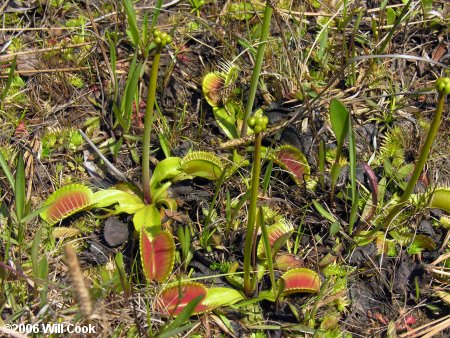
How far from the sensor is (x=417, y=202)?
9.69 ft

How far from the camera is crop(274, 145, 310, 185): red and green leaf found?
3023 mm

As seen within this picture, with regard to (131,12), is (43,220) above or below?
below

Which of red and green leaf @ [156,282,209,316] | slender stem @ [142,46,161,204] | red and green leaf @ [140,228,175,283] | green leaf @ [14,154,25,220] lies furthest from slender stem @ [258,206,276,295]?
green leaf @ [14,154,25,220]

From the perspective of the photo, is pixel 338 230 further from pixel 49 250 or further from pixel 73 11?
pixel 73 11

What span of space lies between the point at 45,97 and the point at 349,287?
2.06 meters

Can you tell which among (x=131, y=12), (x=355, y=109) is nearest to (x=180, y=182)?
(x=131, y=12)

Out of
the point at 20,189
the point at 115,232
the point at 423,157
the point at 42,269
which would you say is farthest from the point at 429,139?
the point at 20,189

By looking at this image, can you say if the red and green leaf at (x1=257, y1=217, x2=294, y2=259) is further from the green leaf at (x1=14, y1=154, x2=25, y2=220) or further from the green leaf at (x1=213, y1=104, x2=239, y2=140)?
the green leaf at (x1=14, y1=154, x2=25, y2=220)

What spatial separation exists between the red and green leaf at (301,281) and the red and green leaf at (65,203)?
1041mm

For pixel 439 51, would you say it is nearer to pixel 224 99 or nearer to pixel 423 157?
pixel 224 99

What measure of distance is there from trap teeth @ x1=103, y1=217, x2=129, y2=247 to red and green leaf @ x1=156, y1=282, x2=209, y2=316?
404 mm

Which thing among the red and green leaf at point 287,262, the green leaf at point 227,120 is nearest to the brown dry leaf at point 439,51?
the green leaf at point 227,120

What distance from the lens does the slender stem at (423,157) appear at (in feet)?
6.89

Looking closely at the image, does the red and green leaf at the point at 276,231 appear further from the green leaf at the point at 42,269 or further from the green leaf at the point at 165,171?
the green leaf at the point at 42,269
